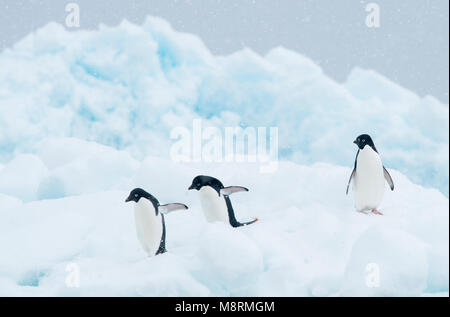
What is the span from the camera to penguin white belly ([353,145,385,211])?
2.68 meters

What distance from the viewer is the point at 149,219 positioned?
2404 mm

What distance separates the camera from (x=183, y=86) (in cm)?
589

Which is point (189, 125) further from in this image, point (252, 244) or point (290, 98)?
point (252, 244)

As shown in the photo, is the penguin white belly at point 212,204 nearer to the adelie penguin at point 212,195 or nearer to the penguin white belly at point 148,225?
the adelie penguin at point 212,195

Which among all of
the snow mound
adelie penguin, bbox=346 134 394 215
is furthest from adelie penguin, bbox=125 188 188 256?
the snow mound

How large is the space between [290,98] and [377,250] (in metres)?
4.01

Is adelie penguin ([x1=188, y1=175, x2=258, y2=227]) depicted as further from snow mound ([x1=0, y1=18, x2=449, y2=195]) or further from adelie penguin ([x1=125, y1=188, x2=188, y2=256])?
snow mound ([x1=0, y1=18, x2=449, y2=195])

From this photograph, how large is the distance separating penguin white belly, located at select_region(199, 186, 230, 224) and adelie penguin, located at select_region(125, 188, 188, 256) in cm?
16

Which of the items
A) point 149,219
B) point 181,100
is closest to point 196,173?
point 149,219

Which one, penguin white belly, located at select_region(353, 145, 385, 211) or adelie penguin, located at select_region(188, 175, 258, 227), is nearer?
adelie penguin, located at select_region(188, 175, 258, 227)

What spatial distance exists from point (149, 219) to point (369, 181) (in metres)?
1.18

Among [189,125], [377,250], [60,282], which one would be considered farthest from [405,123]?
[60,282]

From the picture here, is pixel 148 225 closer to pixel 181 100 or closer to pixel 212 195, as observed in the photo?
pixel 212 195

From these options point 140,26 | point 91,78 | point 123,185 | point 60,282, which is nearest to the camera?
point 60,282
